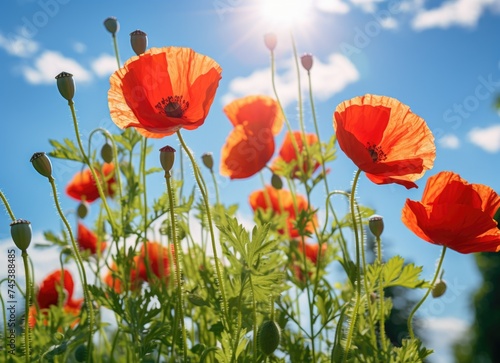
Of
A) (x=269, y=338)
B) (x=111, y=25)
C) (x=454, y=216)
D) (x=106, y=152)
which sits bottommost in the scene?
(x=269, y=338)

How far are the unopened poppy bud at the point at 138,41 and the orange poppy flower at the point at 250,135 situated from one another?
24.1 inches

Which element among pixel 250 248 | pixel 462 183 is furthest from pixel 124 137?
pixel 462 183

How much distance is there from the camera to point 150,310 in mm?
1696

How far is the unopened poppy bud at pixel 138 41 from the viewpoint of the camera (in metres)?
1.69

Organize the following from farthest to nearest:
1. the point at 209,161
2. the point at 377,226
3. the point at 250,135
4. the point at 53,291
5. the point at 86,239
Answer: the point at 86,239
the point at 53,291
the point at 250,135
the point at 209,161
the point at 377,226

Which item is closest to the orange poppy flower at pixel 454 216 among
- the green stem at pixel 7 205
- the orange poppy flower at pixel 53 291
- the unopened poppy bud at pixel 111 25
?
the green stem at pixel 7 205

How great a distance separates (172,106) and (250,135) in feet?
2.72

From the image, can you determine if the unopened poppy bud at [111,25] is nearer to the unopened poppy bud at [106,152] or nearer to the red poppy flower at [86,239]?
the unopened poppy bud at [106,152]

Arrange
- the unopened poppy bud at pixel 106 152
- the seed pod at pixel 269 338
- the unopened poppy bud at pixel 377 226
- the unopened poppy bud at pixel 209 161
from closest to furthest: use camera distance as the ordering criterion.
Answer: the seed pod at pixel 269 338 → the unopened poppy bud at pixel 377 226 → the unopened poppy bud at pixel 106 152 → the unopened poppy bud at pixel 209 161

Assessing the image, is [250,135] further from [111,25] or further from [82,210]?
[82,210]

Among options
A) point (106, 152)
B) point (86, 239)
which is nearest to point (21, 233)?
point (106, 152)

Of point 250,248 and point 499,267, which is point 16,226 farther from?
point 499,267

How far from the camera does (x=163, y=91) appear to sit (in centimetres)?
142

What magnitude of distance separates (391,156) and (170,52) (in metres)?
0.57
